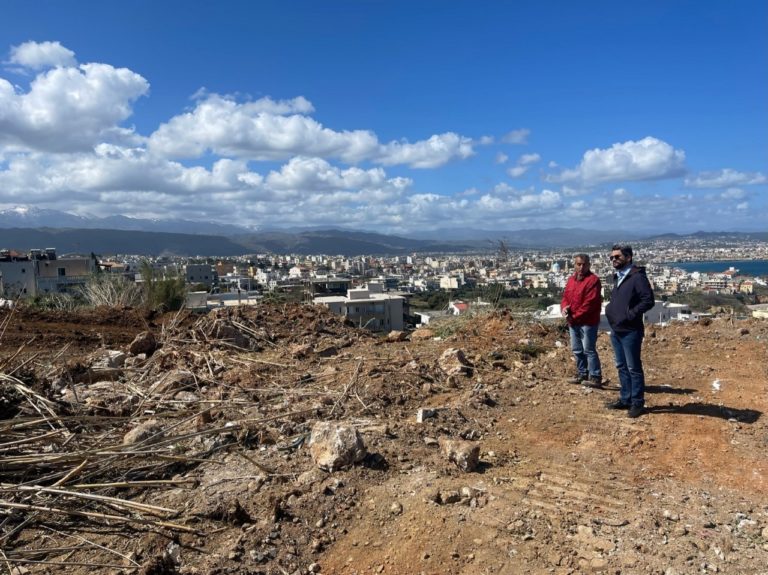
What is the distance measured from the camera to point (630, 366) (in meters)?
5.41

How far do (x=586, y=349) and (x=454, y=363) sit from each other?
1711 mm

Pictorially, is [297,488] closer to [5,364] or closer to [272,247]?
[5,364]

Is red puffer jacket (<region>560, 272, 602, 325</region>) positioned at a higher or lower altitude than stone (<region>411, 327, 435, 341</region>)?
higher

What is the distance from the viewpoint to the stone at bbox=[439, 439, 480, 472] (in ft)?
13.7

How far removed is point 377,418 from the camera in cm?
528

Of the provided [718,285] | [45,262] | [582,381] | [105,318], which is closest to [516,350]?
[582,381]

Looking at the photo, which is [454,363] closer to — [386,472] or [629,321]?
[629,321]

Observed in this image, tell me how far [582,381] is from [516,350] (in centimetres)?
181

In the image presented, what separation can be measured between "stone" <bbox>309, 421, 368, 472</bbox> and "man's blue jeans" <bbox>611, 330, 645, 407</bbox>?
2.97 meters

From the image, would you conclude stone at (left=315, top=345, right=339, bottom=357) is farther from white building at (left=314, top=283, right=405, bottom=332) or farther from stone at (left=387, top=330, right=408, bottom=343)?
white building at (left=314, top=283, right=405, bottom=332)

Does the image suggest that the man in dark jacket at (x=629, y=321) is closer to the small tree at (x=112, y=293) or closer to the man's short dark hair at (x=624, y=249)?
the man's short dark hair at (x=624, y=249)

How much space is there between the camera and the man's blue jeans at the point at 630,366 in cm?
534

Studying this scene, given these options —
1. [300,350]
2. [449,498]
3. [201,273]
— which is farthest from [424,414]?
[201,273]

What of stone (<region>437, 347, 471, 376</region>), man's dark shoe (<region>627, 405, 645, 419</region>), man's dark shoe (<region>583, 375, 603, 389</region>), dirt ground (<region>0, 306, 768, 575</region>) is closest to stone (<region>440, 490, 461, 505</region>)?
dirt ground (<region>0, 306, 768, 575</region>)
